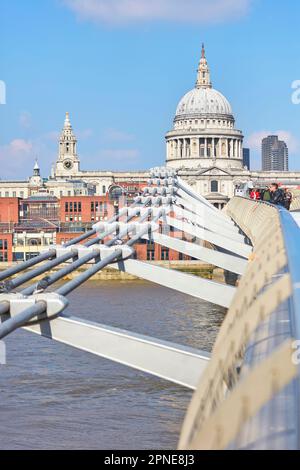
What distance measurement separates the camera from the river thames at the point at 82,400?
328 inches

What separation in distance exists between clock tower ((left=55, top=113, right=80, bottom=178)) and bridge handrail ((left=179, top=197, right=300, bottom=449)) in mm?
78249

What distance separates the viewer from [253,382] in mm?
1453

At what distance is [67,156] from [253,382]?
79.9 m

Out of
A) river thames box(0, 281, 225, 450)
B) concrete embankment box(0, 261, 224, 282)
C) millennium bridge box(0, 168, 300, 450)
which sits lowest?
concrete embankment box(0, 261, 224, 282)

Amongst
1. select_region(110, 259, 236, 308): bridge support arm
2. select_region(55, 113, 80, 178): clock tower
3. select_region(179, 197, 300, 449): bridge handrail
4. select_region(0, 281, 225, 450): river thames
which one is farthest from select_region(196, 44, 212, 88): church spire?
select_region(179, 197, 300, 449): bridge handrail

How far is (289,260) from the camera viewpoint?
3.15 m

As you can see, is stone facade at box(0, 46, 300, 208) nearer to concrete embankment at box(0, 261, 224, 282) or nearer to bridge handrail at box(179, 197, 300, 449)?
concrete embankment at box(0, 261, 224, 282)

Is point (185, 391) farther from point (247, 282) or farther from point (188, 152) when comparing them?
point (188, 152)

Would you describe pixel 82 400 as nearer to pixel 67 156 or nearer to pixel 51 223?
pixel 51 223

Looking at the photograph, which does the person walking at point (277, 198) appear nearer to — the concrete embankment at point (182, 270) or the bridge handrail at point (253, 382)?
the bridge handrail at point (253, 382)

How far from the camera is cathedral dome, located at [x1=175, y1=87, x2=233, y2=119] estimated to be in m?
79.0

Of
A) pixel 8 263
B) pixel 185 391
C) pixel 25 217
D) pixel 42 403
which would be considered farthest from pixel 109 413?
pixel 25 217

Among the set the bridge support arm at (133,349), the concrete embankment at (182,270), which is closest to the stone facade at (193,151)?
the concrete embankment at (182,270)
